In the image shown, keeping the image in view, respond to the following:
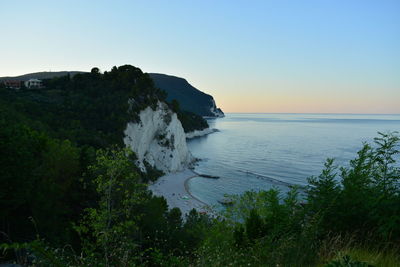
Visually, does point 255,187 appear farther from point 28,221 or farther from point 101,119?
point 28,221

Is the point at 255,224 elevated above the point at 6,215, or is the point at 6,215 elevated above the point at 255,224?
the point at 255,224

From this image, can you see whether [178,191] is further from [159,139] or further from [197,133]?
[197,133]

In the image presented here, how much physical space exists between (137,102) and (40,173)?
44608mm

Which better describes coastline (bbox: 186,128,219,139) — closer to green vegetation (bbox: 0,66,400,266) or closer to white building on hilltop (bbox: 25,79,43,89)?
white building on hilltop (bbox: 25,79,43,89)

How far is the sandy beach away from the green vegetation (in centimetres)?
1405

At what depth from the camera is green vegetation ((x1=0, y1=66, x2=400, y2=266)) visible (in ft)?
15.5

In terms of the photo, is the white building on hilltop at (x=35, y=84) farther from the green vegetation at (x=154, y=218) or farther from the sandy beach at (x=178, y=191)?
the sandy beach at (x=178, y=191)

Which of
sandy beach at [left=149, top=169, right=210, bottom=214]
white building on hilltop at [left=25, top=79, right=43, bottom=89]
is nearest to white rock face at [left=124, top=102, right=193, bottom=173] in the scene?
sandy beach at [left=149, top=169, right=210, bottom=214]

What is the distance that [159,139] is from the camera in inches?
2660

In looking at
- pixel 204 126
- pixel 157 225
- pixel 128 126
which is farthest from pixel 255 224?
pixel 204 126

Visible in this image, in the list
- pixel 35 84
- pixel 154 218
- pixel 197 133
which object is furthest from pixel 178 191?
pixel 197 133

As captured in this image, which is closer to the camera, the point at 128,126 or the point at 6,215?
the point at 6,215

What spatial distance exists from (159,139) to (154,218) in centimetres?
4683

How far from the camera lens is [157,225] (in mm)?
20250
